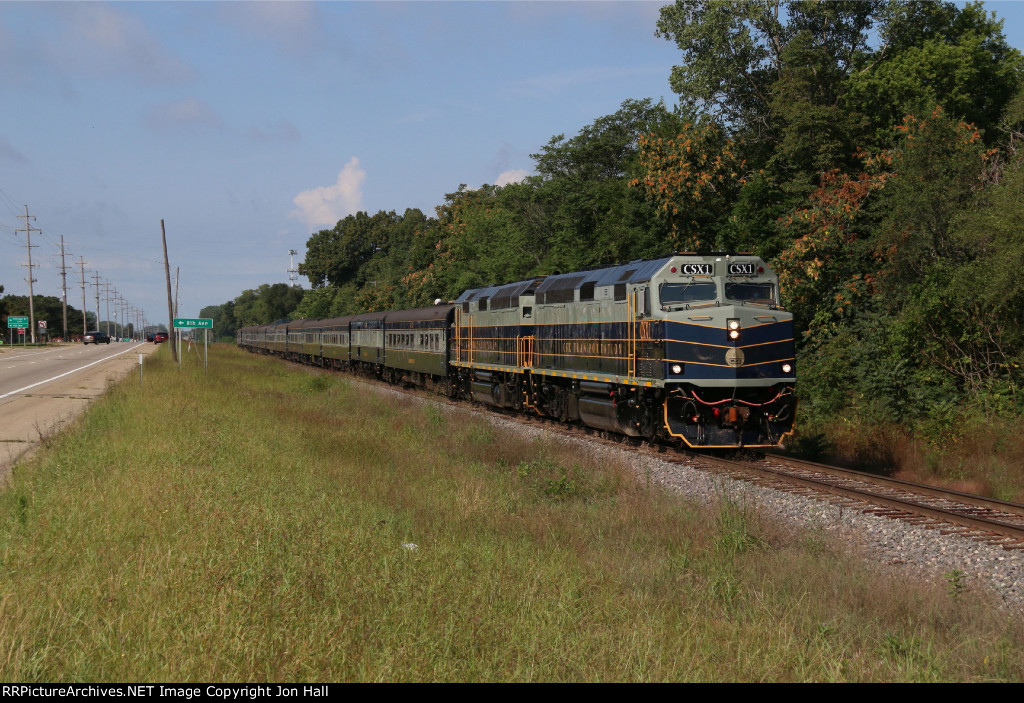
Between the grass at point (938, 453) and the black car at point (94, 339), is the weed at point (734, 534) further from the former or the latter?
the black car at point (94, 339)

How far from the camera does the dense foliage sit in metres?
22.4

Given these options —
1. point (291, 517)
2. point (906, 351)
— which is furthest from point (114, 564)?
point (906, 351)

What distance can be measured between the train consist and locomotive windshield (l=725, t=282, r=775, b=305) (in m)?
0.02

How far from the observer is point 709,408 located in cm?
1672

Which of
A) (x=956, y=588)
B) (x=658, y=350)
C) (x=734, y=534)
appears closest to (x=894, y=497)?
(x=734, y=534)

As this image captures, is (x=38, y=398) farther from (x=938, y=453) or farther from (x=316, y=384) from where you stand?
(x=938, y=453)

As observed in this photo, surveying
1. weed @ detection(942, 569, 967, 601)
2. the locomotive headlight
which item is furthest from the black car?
weed @ detection(942, 569, 967, 601)

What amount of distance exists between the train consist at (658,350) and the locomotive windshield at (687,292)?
0.07 feet

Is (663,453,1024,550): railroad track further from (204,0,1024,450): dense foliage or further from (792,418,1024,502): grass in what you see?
(204,0,1024,450): dense foliage

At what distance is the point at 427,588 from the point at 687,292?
1130cm

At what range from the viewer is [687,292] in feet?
56.6

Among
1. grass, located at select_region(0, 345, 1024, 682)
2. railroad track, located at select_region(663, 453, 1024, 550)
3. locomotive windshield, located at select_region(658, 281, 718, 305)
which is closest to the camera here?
grass, located at select_region(0, 345, 1024, 682)
